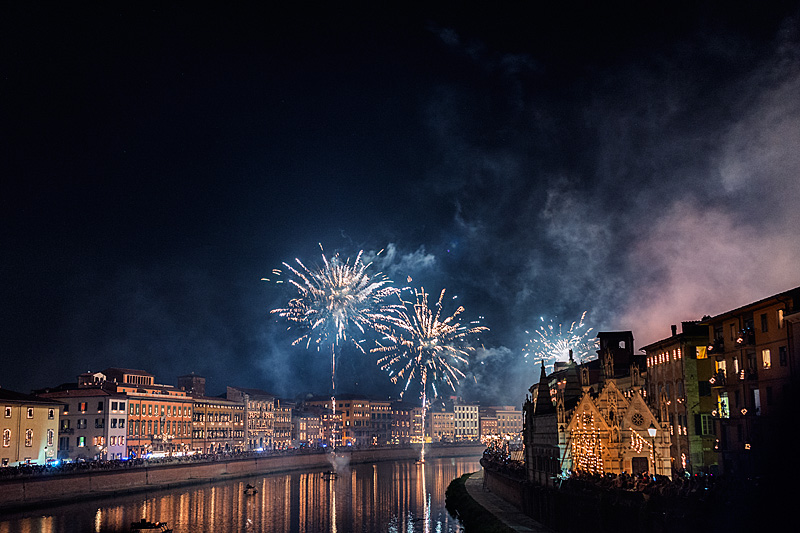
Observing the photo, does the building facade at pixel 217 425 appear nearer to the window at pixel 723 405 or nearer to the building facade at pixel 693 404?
the building facade at pixel 693 404

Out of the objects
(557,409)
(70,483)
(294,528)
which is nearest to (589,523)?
(557,409)

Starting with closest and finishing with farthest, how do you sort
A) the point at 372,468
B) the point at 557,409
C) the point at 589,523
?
the point at 589,523, the point at 557,409, the point at 372,468

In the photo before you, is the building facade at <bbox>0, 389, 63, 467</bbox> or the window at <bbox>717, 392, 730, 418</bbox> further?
the building facade at <bbox>0, 389, 63, 467</bbox>

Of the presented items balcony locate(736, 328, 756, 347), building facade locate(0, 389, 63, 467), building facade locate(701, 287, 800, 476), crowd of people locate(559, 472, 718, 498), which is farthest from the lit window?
building facade locate(0, 389, 63, 467)

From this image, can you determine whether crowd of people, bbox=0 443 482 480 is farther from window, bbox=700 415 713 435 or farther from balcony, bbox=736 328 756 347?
balcony, bbox=736 328 756 347

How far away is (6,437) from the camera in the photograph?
102 m

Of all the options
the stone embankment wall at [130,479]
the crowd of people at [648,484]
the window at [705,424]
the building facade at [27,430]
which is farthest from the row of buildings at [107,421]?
the window at [705,424]

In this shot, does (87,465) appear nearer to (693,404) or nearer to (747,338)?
(693,404)

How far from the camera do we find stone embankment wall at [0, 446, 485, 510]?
3314 inches

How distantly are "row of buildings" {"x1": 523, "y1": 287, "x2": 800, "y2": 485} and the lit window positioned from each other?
74mm

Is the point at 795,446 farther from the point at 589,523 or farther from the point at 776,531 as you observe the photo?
the point at 589,523

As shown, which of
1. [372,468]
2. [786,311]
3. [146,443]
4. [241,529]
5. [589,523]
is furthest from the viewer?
[372,468]

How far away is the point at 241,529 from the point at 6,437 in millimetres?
42995

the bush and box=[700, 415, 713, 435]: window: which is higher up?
box=[700, 415, 713, 435]: window
